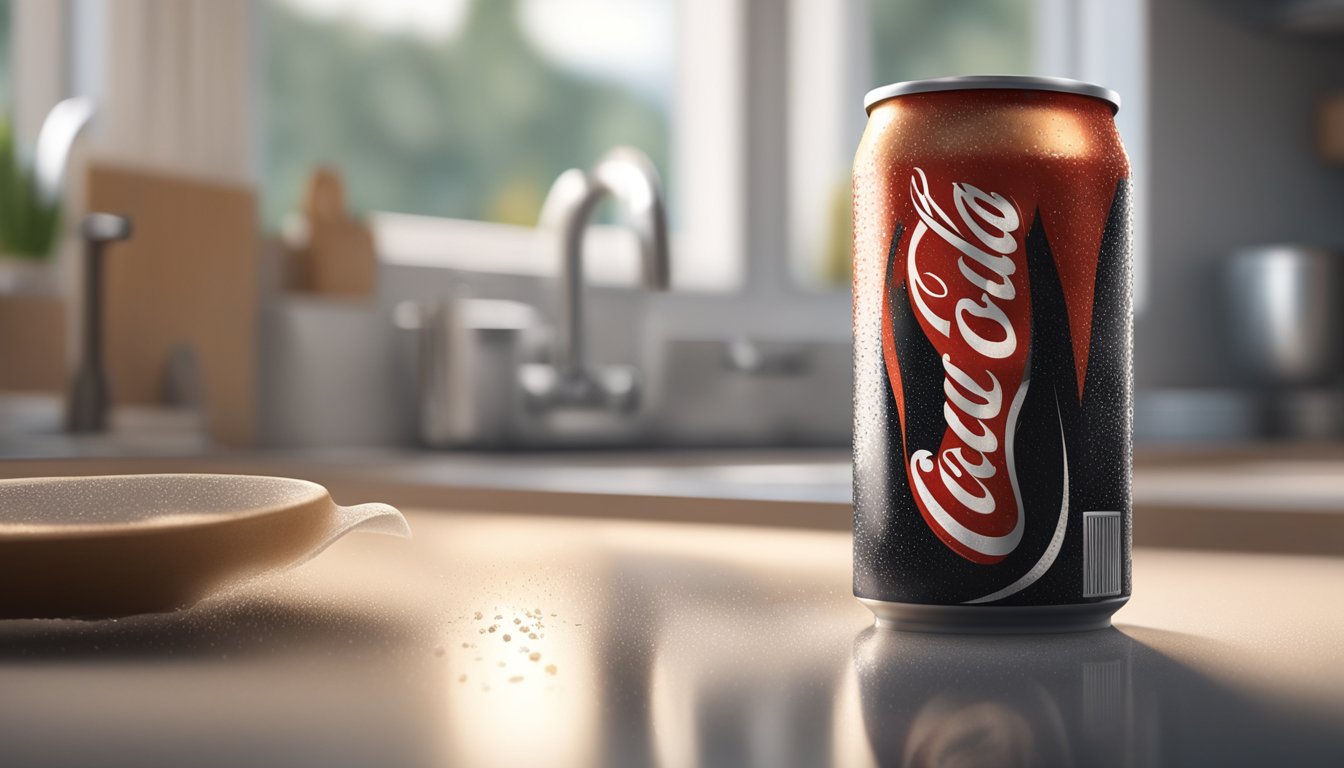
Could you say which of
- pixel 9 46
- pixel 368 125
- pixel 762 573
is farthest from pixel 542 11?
pixel 762 573

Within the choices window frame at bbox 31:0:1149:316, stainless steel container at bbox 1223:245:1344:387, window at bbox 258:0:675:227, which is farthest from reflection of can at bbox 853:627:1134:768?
stainless steel container at bbox 1223:245:1344:387

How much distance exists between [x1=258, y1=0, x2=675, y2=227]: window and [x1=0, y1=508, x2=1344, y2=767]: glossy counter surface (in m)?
1.59

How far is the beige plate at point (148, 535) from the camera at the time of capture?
1.19 ft

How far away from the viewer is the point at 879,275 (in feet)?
1.33

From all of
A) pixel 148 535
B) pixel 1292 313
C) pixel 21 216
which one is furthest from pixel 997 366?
pixel 1292 313

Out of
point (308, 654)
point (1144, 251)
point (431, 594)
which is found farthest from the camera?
point (1144, 251)

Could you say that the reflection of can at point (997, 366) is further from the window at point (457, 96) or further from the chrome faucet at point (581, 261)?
the window at point (457, 96)

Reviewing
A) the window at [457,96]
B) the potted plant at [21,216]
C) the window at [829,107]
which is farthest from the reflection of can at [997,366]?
the window at [829,107]

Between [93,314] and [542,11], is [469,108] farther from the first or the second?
[93,314]

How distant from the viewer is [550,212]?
6.42ft

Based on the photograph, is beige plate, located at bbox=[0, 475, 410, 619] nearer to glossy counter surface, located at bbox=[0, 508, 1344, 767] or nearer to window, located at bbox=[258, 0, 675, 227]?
glossy counter surface, located at bbox=[0, 508, 1344, 767]

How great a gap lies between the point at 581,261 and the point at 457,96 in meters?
0.69

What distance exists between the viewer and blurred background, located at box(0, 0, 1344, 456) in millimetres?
1635

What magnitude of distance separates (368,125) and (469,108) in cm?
20
